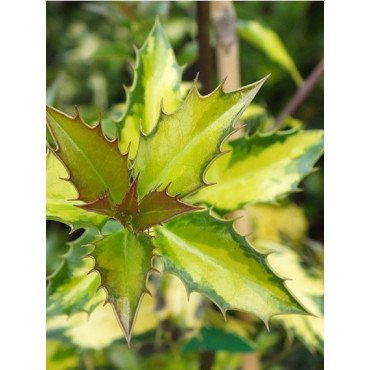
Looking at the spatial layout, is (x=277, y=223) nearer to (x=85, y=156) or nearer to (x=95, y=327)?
(x=95, y=327)

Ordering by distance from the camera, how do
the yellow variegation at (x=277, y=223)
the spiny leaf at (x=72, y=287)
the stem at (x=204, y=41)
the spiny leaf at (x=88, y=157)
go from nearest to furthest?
the spiny leaf at (x=88, y=157), the spiny leaf at (x=72, y=287), the stem at (x=204, y=41), the yellow variegation at (x=277, y=223)

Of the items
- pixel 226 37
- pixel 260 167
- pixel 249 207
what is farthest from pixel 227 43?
pixel 249 207

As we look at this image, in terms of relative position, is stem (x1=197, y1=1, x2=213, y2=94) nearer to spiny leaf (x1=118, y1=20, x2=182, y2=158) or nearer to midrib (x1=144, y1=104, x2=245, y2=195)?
spiny leaf (x1=118, y1=20, x2=182, y2=158)

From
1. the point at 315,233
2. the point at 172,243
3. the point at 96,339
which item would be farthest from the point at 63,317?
the point at 315,233

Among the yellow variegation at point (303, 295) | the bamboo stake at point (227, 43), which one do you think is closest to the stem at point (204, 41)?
the bamboo stake at point (227, 43)

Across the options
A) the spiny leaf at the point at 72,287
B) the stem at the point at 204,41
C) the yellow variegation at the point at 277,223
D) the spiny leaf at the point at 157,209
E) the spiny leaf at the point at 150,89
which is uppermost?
the stem at the point at 204,41

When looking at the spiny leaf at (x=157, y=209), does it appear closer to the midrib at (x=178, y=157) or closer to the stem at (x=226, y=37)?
the midrib at (x=178, y=157)

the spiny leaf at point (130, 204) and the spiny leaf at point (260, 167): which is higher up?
the spiny leaf at point (260, 167)
